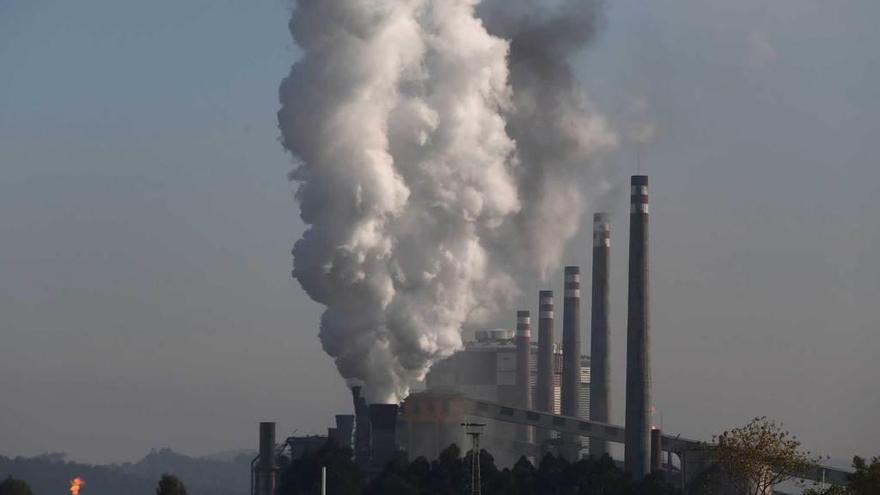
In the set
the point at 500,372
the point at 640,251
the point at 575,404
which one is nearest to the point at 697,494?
the point at 640,251

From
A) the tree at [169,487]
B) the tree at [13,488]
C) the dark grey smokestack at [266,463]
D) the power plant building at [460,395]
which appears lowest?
the tree at [169,487]

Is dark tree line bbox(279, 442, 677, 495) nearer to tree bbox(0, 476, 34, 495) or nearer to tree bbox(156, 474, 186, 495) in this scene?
tree bbox(156, 474, 186, 495)

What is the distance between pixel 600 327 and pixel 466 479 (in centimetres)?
5122

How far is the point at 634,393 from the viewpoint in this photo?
390ft

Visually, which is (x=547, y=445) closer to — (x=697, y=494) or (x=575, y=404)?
(x=575, y=404)

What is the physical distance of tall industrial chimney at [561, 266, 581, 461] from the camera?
162750mm

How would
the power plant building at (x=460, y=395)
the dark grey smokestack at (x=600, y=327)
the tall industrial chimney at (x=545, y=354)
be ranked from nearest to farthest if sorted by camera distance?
the power plant building at (x=460, y=395)
the dark grey smokestack at (x=600, y=327)
the tall industrial chimney at (x=545, y=354)

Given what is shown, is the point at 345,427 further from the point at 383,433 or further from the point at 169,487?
the point at 169,487

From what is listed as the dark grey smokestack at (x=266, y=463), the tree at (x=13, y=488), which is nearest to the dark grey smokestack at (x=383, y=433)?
the dark grey smokestack at (x=266, y=463)

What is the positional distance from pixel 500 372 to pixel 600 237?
45.8m

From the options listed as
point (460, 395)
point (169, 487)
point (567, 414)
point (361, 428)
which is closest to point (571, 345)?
point (567, 414)

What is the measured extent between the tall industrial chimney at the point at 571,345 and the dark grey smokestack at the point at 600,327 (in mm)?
9130

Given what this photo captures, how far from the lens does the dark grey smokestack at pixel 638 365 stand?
4688 inches

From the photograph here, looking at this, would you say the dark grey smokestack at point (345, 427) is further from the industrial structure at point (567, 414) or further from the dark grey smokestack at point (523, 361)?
the dark grey smokestack at point (523, 361)
